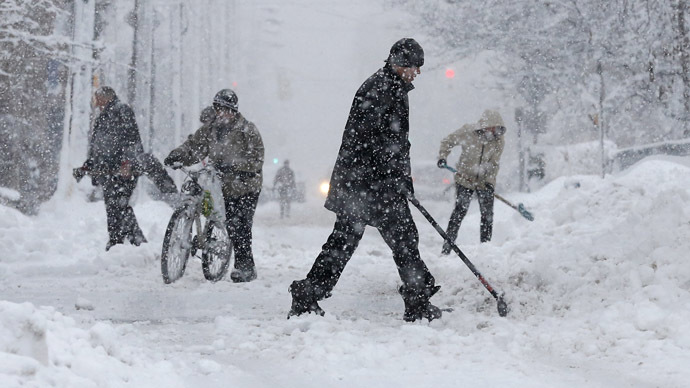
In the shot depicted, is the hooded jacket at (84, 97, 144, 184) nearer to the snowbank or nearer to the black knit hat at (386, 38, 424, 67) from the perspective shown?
the black knit hat at (386, 38, 424, 67)

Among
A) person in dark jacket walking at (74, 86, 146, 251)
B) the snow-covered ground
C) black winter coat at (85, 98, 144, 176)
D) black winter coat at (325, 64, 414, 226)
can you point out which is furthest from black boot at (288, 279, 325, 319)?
black winter coat at (85, 98, 144, 176)

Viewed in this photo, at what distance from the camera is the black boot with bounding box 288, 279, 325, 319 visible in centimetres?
538

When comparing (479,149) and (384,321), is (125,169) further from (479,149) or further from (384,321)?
(384,321)

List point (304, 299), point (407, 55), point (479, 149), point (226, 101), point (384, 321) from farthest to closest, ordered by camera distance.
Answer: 1. point (479, 149)
2. point (226, 101)
3. point (384, 321)
4. point (304, 299)
5. point (407, 55)

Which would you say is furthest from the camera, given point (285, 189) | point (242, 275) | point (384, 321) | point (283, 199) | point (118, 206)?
point (283, 199)

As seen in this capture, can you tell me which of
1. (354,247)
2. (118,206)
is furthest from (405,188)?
(118,206)

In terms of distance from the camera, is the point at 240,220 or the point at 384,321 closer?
the point at 384,321

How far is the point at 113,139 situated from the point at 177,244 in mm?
2271

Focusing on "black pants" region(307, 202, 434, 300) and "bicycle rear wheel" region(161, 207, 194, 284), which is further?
"bicycle rear wheel" region(161, 207, 194, 284)

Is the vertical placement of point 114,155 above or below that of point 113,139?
below

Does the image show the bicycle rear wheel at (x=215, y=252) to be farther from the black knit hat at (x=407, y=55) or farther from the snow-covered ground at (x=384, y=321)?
the black knit hat at (x=407, y=55)

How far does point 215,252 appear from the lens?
26.1 feet

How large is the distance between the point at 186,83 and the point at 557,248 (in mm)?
31740

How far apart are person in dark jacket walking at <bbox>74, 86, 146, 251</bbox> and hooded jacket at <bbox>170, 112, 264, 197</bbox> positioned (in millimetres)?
1577
